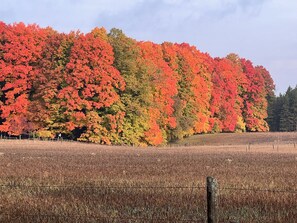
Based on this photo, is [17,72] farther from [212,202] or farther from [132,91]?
[212,202]

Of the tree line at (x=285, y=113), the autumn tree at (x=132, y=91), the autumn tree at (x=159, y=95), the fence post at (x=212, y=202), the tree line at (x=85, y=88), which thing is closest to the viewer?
the fence post at (x=212, y=202)

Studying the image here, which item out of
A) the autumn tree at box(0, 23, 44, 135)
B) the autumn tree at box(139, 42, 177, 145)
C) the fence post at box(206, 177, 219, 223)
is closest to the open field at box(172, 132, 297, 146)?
the autumn tree at box(139, 42, 177, 145)

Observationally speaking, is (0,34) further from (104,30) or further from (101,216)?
(101,216)

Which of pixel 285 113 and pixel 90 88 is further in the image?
pixel 285 113

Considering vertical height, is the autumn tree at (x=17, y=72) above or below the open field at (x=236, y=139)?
above

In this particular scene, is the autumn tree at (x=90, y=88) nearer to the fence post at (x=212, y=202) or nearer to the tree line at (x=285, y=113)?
the fence post at (x=212, y=202)

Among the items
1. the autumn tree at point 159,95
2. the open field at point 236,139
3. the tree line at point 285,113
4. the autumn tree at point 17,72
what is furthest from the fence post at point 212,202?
the tree line at point 285,113

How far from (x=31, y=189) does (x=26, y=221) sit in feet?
16.0

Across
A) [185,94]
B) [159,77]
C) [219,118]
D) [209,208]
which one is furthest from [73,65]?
[209,208]

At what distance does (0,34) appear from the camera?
2419 inches

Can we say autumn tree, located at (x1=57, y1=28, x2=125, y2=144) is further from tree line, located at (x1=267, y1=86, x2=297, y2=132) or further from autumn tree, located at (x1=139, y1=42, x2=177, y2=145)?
tree line, located at (x1=267, y1=86, x2=297, y2=132)

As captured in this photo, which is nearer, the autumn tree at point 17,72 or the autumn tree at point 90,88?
the autumn tree at point 90,88

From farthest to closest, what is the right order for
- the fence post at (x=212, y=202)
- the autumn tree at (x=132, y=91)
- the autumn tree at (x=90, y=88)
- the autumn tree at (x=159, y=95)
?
the autumn tree at (x=159, y=95), the autumn tree at (x=132, y=91), the autumn tree at (x=90, y=88), the fence post at (x=212, y=202)

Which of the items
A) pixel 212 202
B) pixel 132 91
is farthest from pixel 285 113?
pixel 212 202
